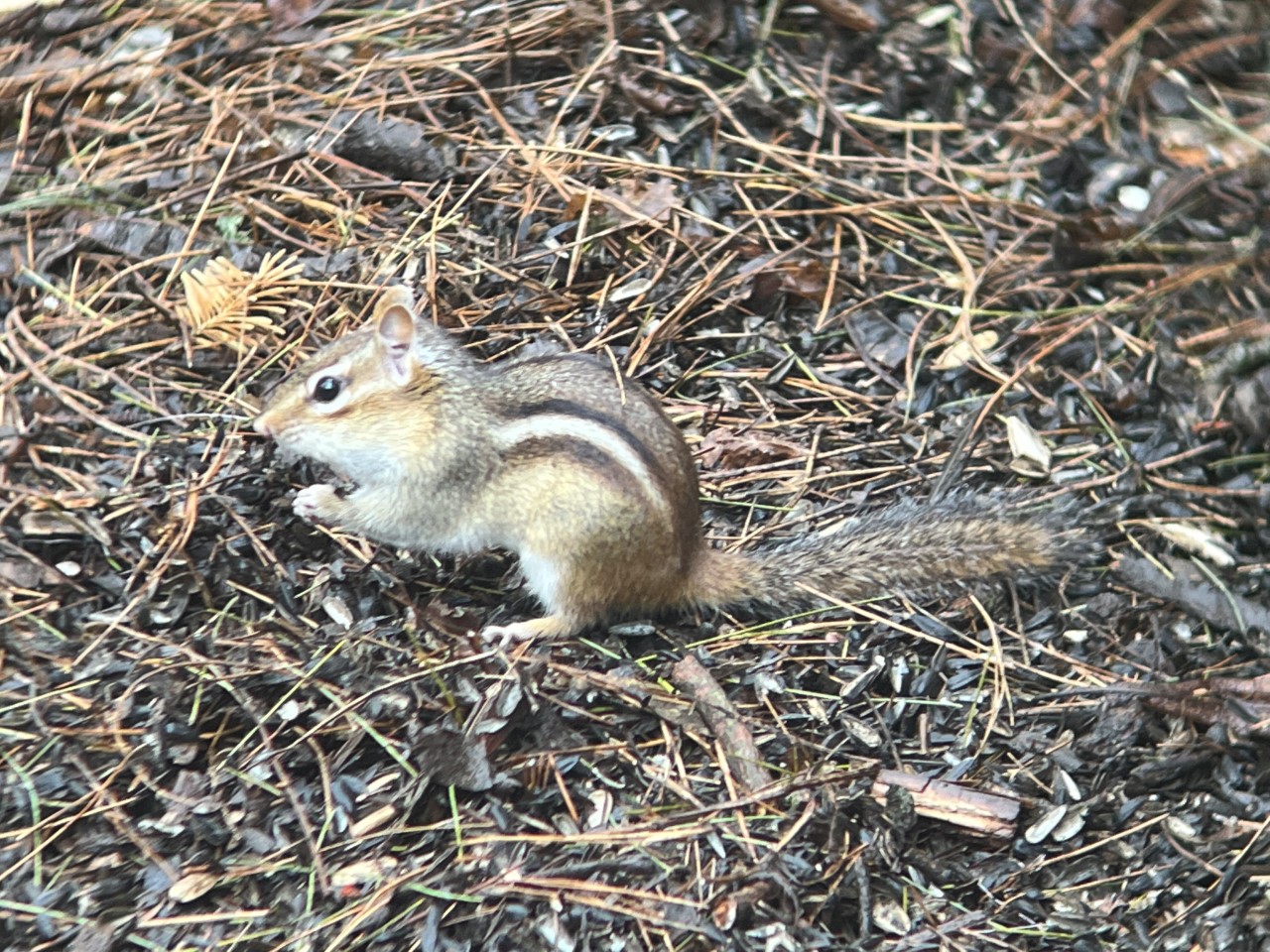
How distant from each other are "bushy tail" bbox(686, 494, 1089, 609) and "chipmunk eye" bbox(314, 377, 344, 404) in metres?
1.08

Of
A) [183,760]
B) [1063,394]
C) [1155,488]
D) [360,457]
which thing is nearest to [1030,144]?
[1063,394]

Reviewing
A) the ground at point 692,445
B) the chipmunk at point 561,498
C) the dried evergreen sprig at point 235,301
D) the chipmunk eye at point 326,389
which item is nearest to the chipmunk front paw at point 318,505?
the chipmunk at point 561,498

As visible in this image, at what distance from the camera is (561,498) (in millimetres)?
3395

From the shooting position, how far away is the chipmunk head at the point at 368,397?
3.48 metres

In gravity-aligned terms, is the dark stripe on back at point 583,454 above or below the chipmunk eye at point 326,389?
below

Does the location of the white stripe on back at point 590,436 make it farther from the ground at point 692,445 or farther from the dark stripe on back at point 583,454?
the ground at point 692,445

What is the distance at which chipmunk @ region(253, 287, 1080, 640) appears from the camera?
3.39 m

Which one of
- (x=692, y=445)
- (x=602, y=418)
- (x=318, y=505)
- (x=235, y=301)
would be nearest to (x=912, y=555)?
(x=692, y=445)

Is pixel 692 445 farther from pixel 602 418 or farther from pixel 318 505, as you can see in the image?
pixel 318 505

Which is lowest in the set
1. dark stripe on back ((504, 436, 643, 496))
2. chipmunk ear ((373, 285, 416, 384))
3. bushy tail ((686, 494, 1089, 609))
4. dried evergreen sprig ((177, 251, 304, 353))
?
bushy tail ((686, 494, 1089, 609))

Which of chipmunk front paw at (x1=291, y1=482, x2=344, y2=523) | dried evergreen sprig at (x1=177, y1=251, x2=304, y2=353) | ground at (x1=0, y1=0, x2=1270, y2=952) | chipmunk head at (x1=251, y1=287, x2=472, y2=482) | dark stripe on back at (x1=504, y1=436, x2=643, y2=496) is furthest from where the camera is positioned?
dried evergreen sprig at (x1=177, y1=251, x2=304, y2=353)

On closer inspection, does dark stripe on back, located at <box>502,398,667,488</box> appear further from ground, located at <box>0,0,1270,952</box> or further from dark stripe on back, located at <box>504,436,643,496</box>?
ground, located at <box>0,0,1270,952</box>

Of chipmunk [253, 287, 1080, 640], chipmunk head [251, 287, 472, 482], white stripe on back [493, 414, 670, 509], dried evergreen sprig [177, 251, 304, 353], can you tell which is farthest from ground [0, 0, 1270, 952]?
white stripe on back [493, 414, 670, 509]

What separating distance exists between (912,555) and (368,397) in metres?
Answer: 1.53
